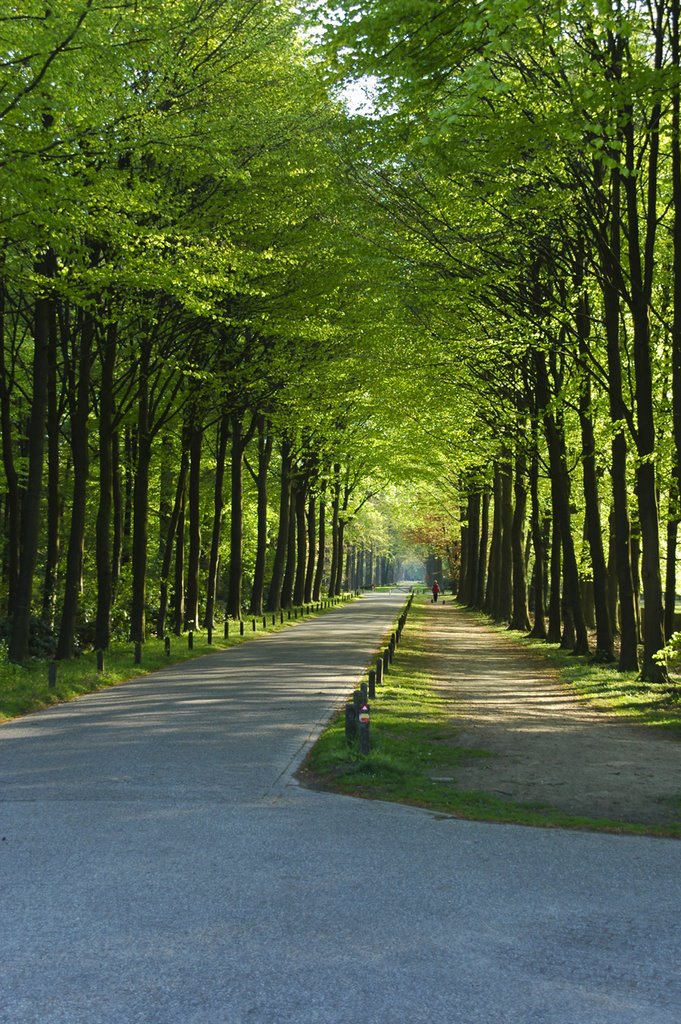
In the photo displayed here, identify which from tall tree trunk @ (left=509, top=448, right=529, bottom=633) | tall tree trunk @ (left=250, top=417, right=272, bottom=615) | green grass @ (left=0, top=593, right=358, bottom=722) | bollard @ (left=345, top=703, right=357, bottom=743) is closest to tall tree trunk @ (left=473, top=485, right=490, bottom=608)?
tall tree trunk @ (left=509, top=448, right=529, bottom=633)

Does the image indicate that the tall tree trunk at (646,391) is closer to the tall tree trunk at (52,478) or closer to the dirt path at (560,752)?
the dirt path at (560,752)

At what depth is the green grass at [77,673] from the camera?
15741mm

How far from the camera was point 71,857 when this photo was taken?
7.20 m

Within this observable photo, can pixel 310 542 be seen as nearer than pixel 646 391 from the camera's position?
No

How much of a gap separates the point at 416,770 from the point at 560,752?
239cm

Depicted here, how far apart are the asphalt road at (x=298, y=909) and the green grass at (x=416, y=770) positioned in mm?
416

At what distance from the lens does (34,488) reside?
60.8 feet

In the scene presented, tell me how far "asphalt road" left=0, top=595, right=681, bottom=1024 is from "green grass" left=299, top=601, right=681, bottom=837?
416 millimetres

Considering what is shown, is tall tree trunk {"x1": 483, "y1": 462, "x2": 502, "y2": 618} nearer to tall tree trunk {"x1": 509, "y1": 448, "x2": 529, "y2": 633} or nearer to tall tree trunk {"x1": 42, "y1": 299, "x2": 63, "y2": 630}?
tall tree trunk {"x1": 509, "y1": 448, "x2": 529, "y2": 633}

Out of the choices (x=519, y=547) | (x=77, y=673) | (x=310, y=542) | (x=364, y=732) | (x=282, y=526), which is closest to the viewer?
(x=364, y=732)

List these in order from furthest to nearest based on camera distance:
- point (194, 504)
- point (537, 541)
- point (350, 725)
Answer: point (537, 541)
point (194, 504)
point (350, 725)

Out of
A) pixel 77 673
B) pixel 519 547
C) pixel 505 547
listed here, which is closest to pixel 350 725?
pixel 77 673

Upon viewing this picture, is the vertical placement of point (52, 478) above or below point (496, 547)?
above

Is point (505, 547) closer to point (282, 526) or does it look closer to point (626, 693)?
point (282, 526)
